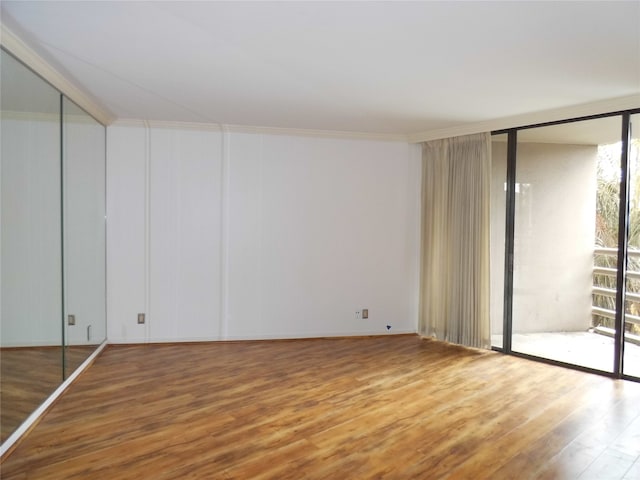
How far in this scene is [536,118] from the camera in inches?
179

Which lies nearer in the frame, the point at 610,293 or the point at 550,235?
the point at 610,293

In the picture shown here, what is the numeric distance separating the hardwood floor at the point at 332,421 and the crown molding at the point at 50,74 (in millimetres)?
2346

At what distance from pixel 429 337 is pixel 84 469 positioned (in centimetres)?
408

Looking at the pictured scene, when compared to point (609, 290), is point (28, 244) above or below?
above

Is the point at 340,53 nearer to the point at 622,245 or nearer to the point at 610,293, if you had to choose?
the point at 622,245

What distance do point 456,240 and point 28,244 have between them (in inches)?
163

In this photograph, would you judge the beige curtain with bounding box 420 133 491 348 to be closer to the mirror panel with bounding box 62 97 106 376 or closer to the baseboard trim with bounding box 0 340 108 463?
the mirror panel with bounding box 62 97 106 376

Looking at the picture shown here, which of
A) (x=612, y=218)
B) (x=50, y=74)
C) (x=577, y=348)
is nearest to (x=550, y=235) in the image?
(x=612, y=218)

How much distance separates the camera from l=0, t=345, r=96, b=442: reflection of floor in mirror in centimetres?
274

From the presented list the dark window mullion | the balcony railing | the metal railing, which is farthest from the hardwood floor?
the metal railing

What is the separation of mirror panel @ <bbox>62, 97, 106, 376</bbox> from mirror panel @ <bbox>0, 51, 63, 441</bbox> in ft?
0.70

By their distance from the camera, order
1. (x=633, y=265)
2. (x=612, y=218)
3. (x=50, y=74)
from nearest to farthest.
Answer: (x=50, y=74)
(x=633, y=265)
(x=612, y=218)

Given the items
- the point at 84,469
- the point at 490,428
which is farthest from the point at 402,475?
the point at 84,469

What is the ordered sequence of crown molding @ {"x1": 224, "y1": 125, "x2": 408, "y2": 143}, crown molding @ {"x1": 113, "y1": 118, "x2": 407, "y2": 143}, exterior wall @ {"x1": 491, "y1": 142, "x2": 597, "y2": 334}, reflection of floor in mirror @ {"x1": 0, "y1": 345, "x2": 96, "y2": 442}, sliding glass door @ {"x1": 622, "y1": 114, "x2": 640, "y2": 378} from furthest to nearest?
crown molding @ {"x1": 224, "y1": 125, "x2": 408, "y2": 143} < crown molding @ {"x1": 113, "y1": 118, "x2": 407, "y2": 143} < exterior wall @ {"x1": 491, "y1": 142, "x2": 597, "y2": 334} < sliding glass door @ {"x1": 622, "y1": 114, "x2": 640, "y2": 378} < reflection of floor in mirror @ {"x1": 0, "y1": 345, "x2": 96, "y2": 442}
